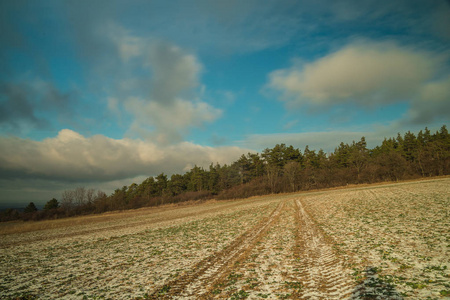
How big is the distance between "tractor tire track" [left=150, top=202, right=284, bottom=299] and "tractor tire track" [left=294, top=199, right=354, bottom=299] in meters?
3.95

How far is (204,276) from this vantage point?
1062cm

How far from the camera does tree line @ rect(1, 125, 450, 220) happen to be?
86.0m

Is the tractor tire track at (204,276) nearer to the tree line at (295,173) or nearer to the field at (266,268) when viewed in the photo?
the field at (266,268)

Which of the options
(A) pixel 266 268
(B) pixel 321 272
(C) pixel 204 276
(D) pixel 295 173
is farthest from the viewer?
(D) pixel 295 173


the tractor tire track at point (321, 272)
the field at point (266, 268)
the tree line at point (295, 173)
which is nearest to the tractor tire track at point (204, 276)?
the field at point (266, 268)

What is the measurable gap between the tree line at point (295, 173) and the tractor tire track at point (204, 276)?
255 ft


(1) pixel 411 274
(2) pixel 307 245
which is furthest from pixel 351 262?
(2) pixel 307 245

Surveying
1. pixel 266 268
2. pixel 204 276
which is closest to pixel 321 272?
pixel 266 268

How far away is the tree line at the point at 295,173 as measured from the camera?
282 ft

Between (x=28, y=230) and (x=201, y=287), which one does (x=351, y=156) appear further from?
(x=28, y=230)

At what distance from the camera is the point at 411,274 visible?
8.41m

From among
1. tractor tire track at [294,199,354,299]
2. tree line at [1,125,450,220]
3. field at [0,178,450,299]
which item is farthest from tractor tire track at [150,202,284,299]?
tree line at [1,125,450,220]

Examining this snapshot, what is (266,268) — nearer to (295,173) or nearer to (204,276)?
(204,276)

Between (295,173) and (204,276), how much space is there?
3646 inches
